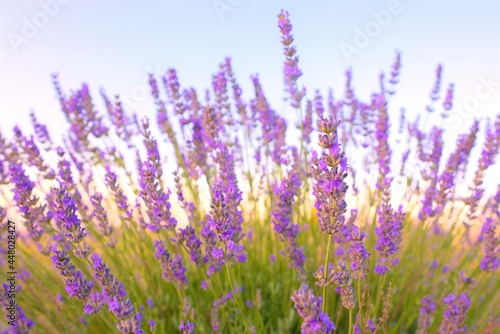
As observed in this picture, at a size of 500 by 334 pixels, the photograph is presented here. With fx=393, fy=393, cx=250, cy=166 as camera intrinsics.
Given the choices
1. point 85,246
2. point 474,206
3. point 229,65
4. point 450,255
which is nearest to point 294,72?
point 229,65

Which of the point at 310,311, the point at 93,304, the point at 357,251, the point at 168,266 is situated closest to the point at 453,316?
the point at 357,251

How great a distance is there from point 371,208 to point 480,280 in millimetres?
1137

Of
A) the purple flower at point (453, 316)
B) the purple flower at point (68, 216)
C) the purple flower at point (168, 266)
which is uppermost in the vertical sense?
the purple flower at point (68, 216)

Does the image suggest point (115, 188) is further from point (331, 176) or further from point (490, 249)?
point (490, 249)

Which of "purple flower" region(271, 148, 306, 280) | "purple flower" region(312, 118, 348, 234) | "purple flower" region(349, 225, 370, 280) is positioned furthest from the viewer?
"purple flower" region(271, 148, 306, 280)

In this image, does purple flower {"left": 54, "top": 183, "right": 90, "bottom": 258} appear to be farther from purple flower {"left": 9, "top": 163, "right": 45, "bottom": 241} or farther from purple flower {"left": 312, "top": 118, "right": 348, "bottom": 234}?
purple flower {"left": 312, "top": 118, "right": 348, "bottom": 234}

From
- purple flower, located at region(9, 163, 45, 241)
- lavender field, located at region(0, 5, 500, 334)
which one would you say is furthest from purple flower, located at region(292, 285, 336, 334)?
purple flower, located at region(9, 163, 45, 241)

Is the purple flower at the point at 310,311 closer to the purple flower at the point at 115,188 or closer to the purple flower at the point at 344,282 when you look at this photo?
the purple flower at the point at 344,282

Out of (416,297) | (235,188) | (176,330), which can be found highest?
(235,188)

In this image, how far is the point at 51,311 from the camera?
309cm

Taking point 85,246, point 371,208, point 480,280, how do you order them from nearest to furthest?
point 85,246 → point 480,280 → point 371,208

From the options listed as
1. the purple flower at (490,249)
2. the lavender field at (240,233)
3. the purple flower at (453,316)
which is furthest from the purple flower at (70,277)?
the purple flower at (490,249)

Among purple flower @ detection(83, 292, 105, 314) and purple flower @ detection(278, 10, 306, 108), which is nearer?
purple flower @ detection(83, 292, 105, 314)

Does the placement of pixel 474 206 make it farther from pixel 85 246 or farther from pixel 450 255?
pixel 85 246
